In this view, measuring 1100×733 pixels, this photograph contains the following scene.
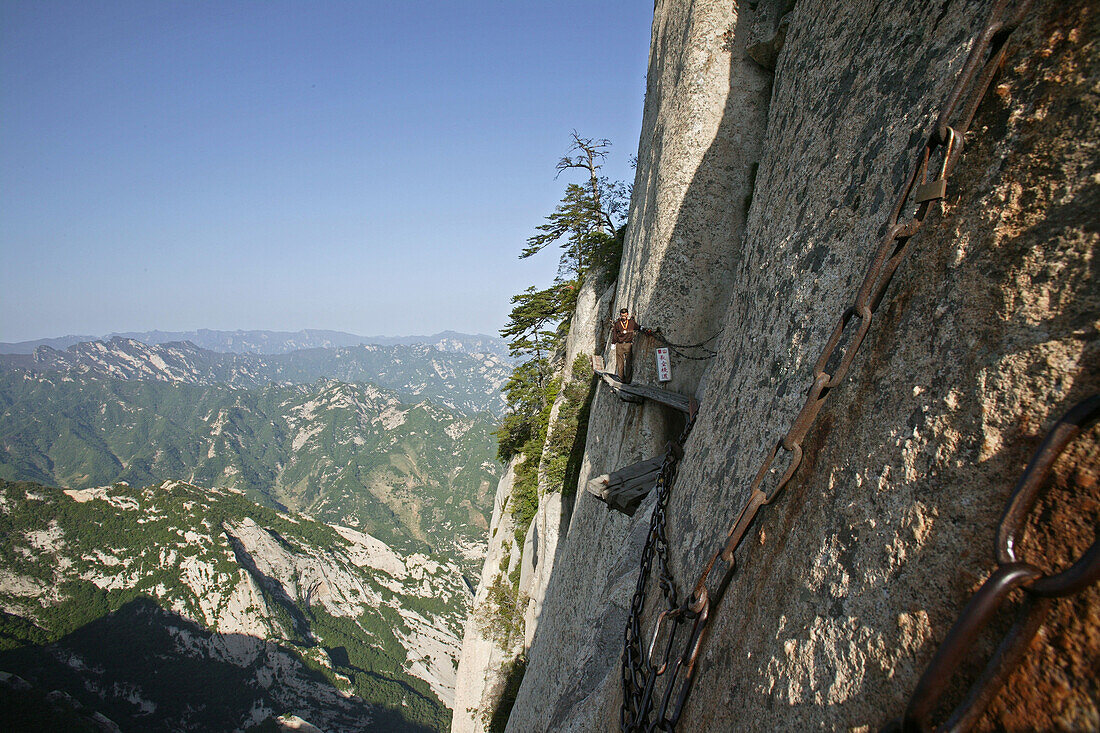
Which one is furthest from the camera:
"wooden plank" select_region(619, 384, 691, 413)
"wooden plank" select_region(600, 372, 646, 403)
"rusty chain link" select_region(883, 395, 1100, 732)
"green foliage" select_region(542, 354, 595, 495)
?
"green foliage" select_region(542, 354, 595, 495)

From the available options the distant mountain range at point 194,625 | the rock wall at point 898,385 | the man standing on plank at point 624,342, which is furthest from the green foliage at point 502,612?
the distant mountain range at point 194,625

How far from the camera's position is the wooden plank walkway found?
9586 mm

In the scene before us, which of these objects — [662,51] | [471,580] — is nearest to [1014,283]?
[662,51]

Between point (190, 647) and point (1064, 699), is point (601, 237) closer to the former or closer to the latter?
point (1064, 699)

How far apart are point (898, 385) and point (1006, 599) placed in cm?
91

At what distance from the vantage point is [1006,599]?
1.40 m

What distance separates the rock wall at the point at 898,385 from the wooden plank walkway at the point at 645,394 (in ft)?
17.4

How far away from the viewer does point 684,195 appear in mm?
10617

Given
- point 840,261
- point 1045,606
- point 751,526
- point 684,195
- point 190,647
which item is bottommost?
point 190,647

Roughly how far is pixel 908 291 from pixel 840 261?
2.67 ft

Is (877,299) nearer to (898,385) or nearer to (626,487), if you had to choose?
(898,385)

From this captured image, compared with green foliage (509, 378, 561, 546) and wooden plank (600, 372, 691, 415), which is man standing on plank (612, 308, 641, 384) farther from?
green foliage (509, 378, 561, 546)

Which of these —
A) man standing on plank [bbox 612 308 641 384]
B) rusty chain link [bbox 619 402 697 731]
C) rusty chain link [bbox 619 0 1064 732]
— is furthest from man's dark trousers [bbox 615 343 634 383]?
rusty chain link [bbox 619 0 1064 732]

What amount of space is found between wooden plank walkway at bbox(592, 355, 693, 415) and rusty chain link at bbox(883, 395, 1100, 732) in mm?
7163
